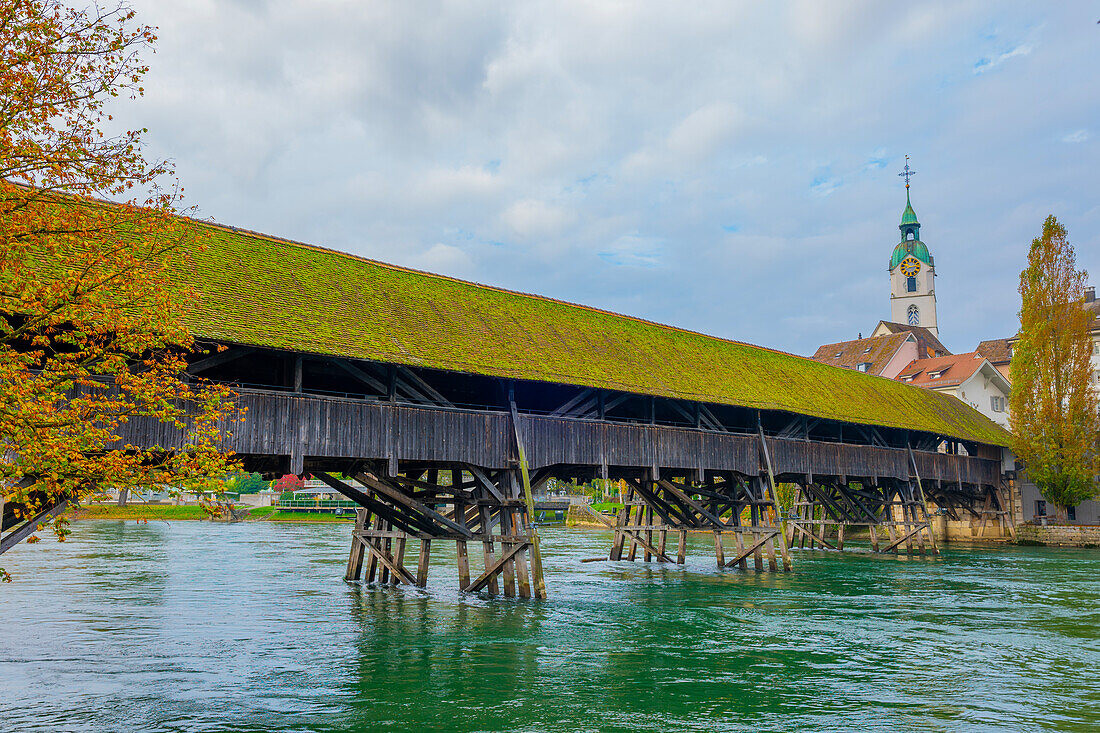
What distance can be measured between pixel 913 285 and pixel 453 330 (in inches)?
2722

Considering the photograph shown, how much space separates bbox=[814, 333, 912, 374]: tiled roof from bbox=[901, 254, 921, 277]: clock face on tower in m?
17.1

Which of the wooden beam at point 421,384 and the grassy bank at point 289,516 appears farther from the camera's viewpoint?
the grassy bank at point 289,516

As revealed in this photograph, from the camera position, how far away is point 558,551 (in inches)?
1485

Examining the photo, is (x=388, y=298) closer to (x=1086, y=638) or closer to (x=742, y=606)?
(x=742, y=606)

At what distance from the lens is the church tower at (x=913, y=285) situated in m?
77.3

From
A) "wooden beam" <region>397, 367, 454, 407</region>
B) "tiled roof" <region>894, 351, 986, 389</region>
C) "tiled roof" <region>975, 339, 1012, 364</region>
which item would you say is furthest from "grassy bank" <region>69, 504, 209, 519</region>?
"tiled roof" <region>975, 339, 1012, 364</region>

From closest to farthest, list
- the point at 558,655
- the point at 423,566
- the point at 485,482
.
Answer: the point at 558,655 → the point at 485,482 → the point at 423,566

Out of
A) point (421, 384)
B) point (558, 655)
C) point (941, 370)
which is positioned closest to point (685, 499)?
point (421, 384)

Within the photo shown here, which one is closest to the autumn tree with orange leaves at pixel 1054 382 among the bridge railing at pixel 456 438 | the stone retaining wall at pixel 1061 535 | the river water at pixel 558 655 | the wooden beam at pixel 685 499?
the stone retaining wall at pixel 1061 535

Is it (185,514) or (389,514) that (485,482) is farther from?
(185,514)

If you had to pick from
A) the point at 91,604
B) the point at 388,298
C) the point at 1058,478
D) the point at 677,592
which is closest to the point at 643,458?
the point at 677,592

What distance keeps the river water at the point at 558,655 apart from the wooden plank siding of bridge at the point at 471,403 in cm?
209

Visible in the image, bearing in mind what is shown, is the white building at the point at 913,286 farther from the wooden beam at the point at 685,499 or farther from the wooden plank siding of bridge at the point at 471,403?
the wooden beam at the point at 685,499

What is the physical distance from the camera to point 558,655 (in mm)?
13102
